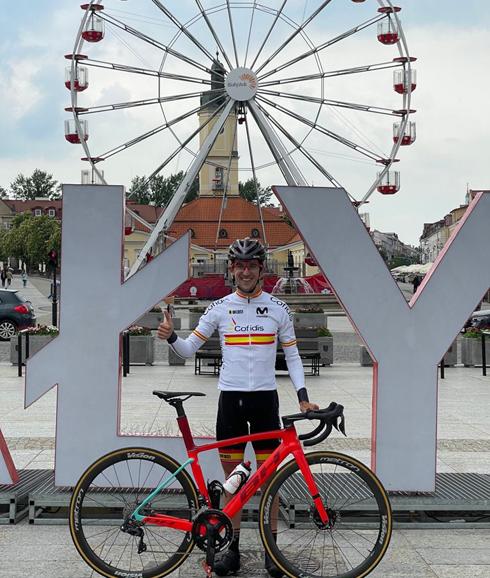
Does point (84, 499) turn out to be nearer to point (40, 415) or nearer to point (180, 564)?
point (180, 564)

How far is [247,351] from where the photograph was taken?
195 inches

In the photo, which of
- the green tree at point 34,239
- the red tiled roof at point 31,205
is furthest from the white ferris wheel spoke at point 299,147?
the red tiled roof at point 31,205

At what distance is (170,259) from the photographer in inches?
242

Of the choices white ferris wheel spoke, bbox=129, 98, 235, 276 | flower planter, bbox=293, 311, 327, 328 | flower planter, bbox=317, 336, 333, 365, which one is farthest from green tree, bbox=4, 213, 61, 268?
flower planter, bbox=317, 336, 333, 365

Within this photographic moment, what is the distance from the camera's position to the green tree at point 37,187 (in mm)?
140125

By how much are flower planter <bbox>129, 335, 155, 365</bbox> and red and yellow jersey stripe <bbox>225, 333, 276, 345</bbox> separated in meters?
12.6

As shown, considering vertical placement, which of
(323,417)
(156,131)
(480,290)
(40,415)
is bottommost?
(40,415)

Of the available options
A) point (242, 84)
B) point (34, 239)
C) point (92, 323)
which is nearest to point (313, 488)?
point (92, 323)

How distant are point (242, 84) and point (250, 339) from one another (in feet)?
80.7

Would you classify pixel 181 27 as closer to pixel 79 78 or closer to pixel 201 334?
pixel 79 78

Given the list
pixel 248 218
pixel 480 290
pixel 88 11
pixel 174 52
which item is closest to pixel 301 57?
pixel 174 52

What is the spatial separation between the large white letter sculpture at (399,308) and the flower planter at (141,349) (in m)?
11.5

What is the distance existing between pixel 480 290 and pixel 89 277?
2644mm

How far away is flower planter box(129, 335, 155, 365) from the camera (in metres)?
17.5
